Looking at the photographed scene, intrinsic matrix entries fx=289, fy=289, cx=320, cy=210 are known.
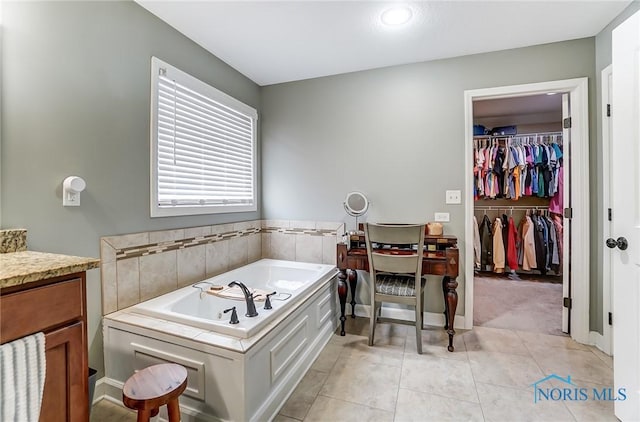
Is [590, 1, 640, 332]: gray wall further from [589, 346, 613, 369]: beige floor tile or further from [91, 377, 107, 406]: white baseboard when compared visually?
[91, 377, 107, 406]: white baseboard

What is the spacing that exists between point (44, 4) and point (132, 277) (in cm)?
154

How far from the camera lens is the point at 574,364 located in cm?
203

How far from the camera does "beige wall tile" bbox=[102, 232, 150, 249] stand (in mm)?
1752

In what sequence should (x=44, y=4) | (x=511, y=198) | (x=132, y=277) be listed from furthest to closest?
(x=511, y=198) → (x=132, y=277) → (x=44, y=4)

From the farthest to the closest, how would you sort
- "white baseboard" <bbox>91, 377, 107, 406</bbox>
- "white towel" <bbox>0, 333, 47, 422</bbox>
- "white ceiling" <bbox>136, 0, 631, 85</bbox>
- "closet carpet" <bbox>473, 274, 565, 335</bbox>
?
→ "closet carpet" <bbox>473, 274, 565, 335</bbox> < "white ceiling" <bbox>136, 0, 631, 85</bbox> < "white baseboard" <bbox>91, 377, 107, 406</bbox> < "white towel" <bbox>0, 333, 47, 422</bbox>

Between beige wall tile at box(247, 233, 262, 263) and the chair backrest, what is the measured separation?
1.37m

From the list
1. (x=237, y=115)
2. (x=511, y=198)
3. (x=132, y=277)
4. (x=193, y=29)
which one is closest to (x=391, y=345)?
(x=132, y=277)

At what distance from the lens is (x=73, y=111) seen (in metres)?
1.58

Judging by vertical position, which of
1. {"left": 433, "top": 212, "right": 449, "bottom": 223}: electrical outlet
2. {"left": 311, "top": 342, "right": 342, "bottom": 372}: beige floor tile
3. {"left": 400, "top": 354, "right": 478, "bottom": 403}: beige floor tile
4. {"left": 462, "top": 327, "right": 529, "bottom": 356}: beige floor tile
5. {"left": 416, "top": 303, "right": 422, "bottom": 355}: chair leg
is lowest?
{"left": 400, "top": 354, "right": 478, "bottom": 403}: beige floor tile

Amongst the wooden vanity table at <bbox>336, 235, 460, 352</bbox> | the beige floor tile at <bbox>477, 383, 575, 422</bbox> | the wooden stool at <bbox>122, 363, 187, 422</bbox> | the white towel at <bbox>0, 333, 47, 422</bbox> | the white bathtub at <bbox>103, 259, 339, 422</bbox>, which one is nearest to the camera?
the white towel at <bbox>0, 333, 47, 422</bbox>

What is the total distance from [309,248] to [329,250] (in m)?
0.22

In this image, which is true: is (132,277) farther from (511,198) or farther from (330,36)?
(511,198)

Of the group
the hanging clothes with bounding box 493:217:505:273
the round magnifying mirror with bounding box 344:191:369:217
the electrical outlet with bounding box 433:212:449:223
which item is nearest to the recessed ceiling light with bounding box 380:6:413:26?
the round magnifying mirror with bounding box 344:191:369:217

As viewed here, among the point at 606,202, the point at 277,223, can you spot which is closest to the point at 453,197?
the point at 606,202
